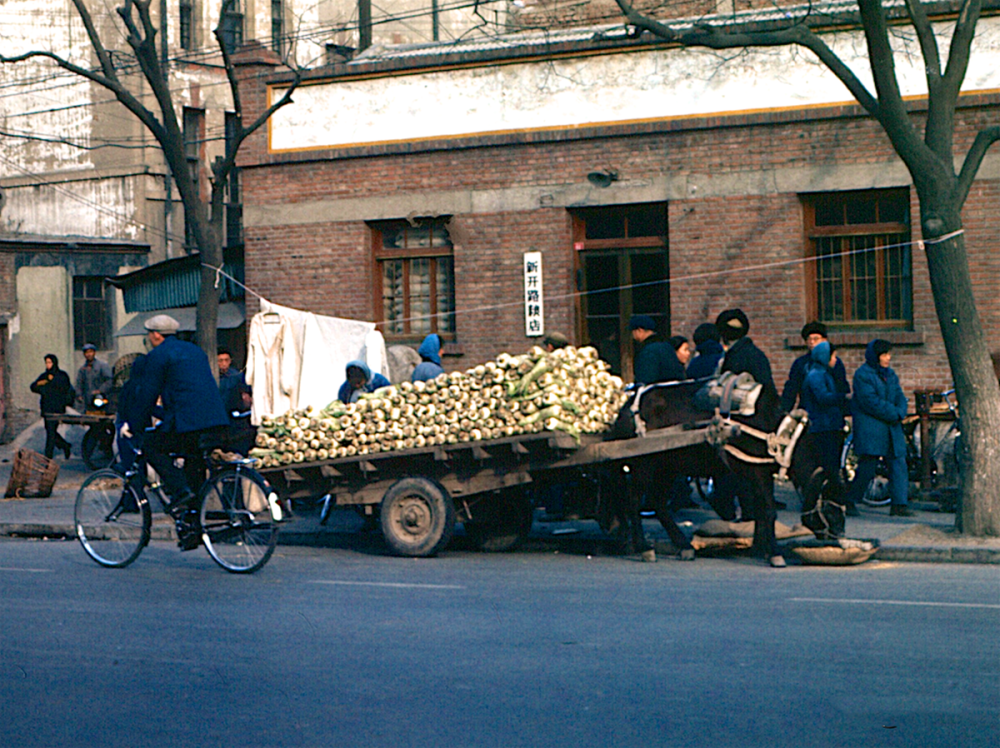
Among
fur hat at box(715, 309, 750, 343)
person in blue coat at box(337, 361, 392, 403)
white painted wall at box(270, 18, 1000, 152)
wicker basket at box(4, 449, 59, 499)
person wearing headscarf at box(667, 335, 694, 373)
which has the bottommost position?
wicker basket at box(4, 449, 59, 499)

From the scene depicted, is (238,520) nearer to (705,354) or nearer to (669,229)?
(705,354)

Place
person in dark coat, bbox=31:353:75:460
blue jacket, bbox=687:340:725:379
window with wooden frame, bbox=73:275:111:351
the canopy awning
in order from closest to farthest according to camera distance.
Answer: blue jacket, bbox=687:340:725:379 < the canopy awning < person in dark coat, bbox=31:353:75:460 < window with wooden frame, bbox=73:275:111:351

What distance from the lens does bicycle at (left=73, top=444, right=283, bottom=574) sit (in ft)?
33.0

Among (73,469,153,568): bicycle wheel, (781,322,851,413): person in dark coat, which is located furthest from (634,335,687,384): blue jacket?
(73,469,153,568): bicycle wheel

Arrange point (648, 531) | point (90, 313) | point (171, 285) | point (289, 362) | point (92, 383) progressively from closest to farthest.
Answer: point (648, 531), point (289, 362), point (171, 285), point (92, 383), point (90, 313)

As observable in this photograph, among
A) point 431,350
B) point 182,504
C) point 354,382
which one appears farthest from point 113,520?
point 431,350

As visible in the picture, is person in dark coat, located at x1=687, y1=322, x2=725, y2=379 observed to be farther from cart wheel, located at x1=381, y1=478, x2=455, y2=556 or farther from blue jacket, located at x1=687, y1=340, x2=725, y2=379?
cart wheel, located at x1=381, y1=478, x2=455, y2=556

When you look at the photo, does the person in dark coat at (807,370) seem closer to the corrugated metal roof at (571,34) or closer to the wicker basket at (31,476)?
the corrugated metal roof at (571,34)

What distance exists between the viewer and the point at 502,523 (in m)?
11.8

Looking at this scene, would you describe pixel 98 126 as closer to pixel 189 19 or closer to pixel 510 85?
pixel 189 19

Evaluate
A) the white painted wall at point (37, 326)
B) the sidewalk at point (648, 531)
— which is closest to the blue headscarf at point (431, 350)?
the sidewalk at point (648, 531)

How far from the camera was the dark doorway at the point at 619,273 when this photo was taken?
17.9 metres

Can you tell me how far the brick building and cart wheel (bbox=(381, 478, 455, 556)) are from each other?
7.18 metres

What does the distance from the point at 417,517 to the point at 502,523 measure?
35.7 inches
